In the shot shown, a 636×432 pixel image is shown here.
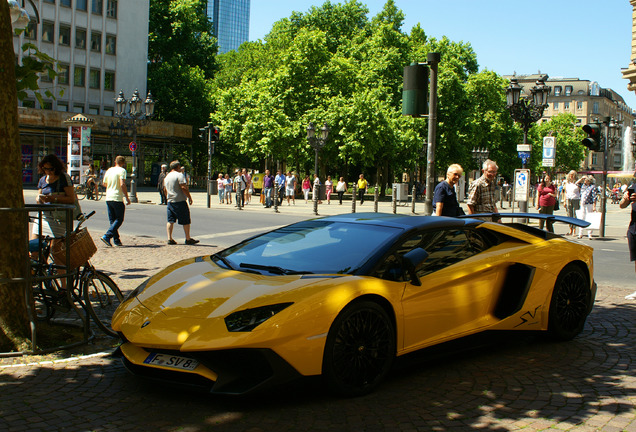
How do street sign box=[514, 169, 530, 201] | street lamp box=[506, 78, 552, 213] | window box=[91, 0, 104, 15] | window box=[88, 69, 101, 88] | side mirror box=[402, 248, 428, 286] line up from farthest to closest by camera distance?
window box=[88, 69, 101, 88], window box=[91, 0, 104, 15], street lamp box=[506, 78, 552, 213], street sign box=[514, 169, 530, 201], side mirror box=[402, 248, 428, 286]

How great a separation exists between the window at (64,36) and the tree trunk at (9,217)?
2092 inches

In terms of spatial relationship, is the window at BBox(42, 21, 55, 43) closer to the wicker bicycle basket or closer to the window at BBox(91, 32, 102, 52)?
the window at BBox(91, 32, 102, 52)

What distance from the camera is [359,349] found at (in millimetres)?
4207

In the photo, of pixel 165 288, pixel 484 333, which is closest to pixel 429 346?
pixel 484 333

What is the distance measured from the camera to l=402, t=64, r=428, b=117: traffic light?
31.4 feet

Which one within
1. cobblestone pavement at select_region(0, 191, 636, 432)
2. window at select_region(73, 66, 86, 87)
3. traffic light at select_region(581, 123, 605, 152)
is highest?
window at select_region(73, 66, 86, 87)

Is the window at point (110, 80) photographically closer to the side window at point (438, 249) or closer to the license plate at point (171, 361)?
the side window at point (438, 249)

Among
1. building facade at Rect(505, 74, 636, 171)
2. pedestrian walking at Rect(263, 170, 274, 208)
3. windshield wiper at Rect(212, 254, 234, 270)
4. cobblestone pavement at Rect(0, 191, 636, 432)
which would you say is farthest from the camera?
building facade at Rect(505, 74, 636, 171)

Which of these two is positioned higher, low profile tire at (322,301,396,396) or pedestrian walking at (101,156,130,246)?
pedestrian walking at (101,156,130,246)

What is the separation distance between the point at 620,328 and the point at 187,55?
58.8 meters


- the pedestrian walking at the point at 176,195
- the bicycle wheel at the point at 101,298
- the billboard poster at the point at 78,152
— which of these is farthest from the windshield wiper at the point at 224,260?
the billboard poster at the point at 78,152

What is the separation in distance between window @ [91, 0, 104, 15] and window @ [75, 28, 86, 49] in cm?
200

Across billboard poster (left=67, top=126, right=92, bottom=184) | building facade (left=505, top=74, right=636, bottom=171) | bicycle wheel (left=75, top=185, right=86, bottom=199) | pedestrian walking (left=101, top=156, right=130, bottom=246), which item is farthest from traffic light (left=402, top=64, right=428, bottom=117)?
building facade (left=505, top=74, right=636, bottom=171)

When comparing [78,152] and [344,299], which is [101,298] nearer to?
[344,299]
